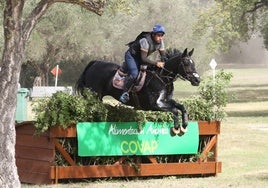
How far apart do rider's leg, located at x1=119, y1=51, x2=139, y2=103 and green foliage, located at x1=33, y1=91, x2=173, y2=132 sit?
294 mm

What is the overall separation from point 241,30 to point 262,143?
17.5 meters

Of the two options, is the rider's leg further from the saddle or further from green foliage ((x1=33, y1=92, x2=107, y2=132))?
green foliage ((x1=33, y1=92, x2=107, y2=132))

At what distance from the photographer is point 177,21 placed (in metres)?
66.5

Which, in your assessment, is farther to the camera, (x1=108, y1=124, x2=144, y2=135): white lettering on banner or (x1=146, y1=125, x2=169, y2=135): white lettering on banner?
(x1=146, y1=125, x2=169, y2=135): white lettering on banner

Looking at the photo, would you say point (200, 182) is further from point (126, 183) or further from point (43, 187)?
point (43, 187)

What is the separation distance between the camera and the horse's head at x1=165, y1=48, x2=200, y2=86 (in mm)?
13062

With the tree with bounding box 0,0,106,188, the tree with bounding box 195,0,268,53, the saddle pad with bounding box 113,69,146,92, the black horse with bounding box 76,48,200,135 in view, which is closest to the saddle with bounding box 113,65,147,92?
the saddle pad with bounding box 113,69,146,92

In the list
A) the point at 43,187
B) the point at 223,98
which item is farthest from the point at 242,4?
the point at 43,187

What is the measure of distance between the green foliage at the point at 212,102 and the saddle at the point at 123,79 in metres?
1.13

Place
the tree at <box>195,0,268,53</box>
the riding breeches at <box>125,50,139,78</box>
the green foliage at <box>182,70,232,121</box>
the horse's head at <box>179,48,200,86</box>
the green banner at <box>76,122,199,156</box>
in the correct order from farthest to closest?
the tree at <box>195,0,268,53</box>, the green foliage at <box>182,70,232,121</box>, the riding breeches at <box>125,50,139,78</box>, the horse's head at <box>179,48,200,86</box>, the green banner at <box>76,122,199,156</box>

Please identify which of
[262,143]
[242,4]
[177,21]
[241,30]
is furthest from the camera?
[177,21]

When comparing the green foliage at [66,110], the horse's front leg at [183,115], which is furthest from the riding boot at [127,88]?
the horse's front leg at [183,115]

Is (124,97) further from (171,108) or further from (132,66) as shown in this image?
(171,108)

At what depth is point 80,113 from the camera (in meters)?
12.8
